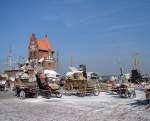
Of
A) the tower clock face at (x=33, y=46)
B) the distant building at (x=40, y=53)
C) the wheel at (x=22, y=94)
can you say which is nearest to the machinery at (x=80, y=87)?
the wheel at (x=22, y=94)

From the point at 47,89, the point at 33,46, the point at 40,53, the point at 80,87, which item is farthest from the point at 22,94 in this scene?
the point at 33,46

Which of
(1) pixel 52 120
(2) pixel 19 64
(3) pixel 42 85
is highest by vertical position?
(2) pixel 19 64

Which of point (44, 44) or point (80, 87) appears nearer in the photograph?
point (80, 87)

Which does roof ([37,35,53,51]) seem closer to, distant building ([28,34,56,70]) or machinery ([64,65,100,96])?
distant building ([28,34,56,70])

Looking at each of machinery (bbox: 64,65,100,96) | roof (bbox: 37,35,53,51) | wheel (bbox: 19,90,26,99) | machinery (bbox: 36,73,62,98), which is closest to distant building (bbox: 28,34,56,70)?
roof (bbox: 37,35,53,51)

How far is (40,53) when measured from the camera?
4146 inches

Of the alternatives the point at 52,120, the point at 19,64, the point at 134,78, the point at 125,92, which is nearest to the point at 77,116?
the point at 52,120

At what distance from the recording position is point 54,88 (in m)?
29.6

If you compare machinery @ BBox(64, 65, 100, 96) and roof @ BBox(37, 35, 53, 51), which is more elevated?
roof @ BBox(37, 35, 53, 51)

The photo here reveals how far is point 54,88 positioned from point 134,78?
3185 centimetres

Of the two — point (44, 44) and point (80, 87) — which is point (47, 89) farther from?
point (44, 44)

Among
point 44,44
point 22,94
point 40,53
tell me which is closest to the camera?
point 22,94

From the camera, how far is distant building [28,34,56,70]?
10125 cm

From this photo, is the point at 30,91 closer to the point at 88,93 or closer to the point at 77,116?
the point at 88,93
